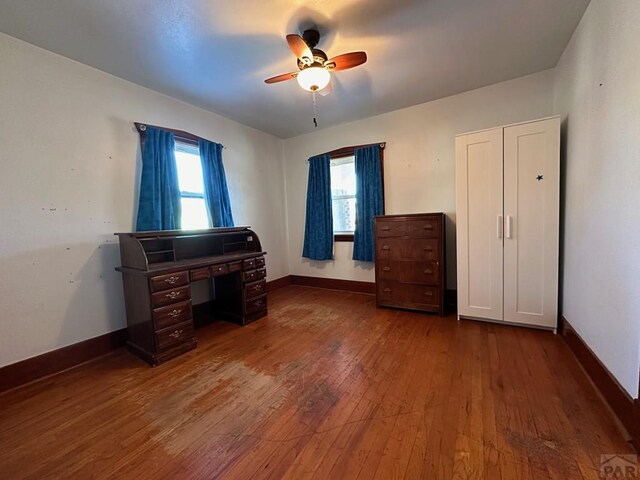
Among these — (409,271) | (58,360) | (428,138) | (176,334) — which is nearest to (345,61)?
(428,138)

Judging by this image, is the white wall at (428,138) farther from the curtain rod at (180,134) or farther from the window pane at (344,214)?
the curtain rod at (180,134)

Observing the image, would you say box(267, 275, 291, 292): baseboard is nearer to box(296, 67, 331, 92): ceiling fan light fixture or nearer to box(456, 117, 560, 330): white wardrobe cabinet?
box(456, 117, 560, 330): white wardrobe cabinet

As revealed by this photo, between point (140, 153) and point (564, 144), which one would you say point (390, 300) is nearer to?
point (564, 144)

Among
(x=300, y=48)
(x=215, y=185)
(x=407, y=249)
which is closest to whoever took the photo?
(x=300, y=48)

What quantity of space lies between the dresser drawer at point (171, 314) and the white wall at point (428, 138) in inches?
96.9

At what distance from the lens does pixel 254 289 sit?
3166 millimetres

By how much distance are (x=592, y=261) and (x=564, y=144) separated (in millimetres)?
1261

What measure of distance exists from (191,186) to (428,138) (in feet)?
10.4

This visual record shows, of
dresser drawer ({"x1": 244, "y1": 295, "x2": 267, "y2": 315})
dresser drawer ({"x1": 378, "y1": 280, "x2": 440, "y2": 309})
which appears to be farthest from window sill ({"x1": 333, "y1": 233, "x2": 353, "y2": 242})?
dresser drawer ({"x1": 244, "y1": 295, "x2": 267, "y2": 315})

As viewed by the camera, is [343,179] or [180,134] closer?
[180,134]

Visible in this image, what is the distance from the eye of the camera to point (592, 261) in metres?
1.84

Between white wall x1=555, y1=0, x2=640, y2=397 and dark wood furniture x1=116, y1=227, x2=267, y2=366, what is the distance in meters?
3.01

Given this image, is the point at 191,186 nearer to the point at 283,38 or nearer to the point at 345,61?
the point at 283,38

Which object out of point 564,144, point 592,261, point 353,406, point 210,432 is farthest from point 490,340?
point 210,432
